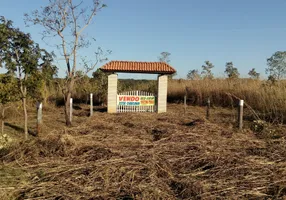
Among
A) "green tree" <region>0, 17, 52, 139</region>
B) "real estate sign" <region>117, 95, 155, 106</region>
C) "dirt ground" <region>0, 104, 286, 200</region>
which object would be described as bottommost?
"dirt ground" <region>0, 104, 286, 200</region>

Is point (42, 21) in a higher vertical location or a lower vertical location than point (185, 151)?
higher

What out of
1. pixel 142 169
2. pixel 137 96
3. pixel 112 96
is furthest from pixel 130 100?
pixel 142 169

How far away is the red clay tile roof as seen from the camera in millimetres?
13586

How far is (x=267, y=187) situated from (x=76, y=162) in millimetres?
2356

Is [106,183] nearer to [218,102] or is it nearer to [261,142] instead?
[261,142]

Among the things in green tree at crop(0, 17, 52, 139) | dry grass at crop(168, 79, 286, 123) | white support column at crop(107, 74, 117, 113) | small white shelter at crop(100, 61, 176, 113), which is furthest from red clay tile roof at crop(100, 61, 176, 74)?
green tree at crop(0, 17, 52, 139)

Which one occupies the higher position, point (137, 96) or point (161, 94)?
point (161, 94)

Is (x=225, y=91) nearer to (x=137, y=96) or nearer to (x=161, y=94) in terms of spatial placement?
(x=161, y=94)

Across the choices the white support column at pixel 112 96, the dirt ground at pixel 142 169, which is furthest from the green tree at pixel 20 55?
the white support column at pixel 112 96

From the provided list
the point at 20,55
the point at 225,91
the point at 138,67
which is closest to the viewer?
the point at 20,55

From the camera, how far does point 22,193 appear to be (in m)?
2.75

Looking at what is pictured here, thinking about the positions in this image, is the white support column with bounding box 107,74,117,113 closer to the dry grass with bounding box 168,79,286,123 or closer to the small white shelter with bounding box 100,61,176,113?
the small white shelter with bounding box 100,61,176,113

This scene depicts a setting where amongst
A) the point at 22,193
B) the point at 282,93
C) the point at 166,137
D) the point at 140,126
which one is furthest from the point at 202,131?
the point at 282,93

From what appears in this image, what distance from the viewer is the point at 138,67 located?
14047 millimetres
